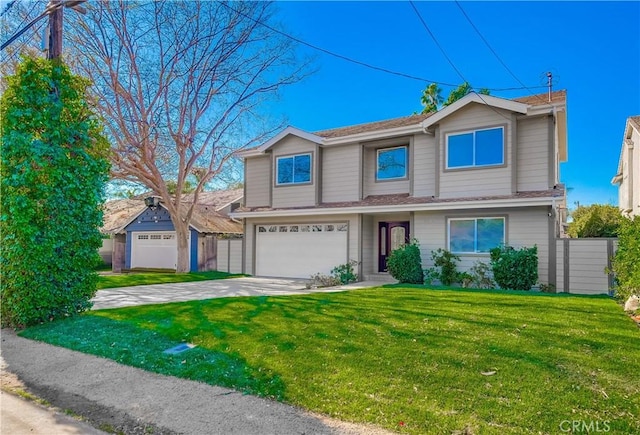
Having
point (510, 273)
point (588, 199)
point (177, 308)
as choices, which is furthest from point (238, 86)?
point (588, 199)

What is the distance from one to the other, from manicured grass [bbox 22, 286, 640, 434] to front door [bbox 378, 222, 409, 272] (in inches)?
299

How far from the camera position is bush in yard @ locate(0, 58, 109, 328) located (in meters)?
7.37

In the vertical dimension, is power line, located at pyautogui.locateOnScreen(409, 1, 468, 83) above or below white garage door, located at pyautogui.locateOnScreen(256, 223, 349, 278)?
above

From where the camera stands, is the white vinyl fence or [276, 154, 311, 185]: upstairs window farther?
[276, 154, 311, 185]: upstairs window

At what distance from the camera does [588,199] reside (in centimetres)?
3212

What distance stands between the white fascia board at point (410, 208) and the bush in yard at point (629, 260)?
8.20ft

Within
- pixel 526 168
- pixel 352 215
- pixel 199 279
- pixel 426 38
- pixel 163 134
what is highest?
pixel 426 38

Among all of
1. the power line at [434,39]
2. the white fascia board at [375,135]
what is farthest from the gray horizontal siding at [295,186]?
the power line at [434,39]

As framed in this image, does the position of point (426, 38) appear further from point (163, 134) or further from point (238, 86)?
point (163, 134)

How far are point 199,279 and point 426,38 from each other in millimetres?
12030

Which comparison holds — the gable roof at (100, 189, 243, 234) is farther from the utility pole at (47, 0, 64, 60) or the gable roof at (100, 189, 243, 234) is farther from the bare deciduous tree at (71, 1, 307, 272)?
the utility pole at (47, 0, 64, 60)

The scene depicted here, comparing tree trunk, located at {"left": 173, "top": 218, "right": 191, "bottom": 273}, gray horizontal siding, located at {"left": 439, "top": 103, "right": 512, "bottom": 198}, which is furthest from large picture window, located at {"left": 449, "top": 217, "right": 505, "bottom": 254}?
tree trunk, located at {"left": 173, "top": 218, "right": 191, "bottom": 273}

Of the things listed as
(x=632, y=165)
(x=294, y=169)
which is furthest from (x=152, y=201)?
(x=632, y=165)

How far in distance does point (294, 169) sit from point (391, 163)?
13.8 ft
